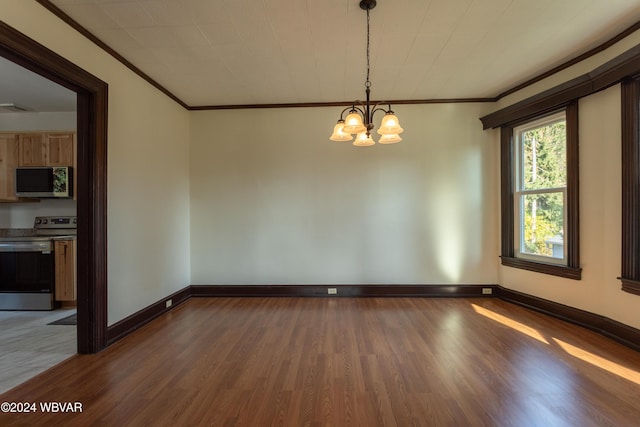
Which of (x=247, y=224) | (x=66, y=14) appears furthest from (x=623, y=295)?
(x=66, y=14)

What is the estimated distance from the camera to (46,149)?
4.38m

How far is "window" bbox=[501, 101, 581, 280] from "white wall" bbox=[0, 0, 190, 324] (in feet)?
15.1

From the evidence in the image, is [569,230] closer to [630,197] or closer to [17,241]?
[630,197]

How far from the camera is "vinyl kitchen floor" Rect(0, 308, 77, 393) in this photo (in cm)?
241

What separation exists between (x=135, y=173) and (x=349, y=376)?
299cm

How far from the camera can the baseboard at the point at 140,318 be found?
2947 millimetres

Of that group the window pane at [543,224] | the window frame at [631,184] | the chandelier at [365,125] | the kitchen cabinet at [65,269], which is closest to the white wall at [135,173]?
the kitchen cabinet at [65,269]


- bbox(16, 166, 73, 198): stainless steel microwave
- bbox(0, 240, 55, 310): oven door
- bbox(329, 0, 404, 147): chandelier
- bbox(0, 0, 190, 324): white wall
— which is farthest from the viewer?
bbox(16, 166, 73, 198): stainless steel microwave

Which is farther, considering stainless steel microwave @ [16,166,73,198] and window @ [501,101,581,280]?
stainless steel microwave @ [16,166,73,198]

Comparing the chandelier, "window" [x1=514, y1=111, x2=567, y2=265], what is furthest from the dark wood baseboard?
the chandelier

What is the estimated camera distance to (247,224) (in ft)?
15.0

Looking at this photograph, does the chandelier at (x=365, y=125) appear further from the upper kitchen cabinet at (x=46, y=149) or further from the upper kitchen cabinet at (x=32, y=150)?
the upper kitchen cabinet at (x=32, y=150)

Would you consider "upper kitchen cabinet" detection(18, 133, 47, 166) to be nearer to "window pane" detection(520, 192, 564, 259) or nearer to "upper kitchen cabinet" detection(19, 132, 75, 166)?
"upper kitchen cabinet" detection(19, 132, 75, 166)

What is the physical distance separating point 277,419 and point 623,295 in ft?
11.1
